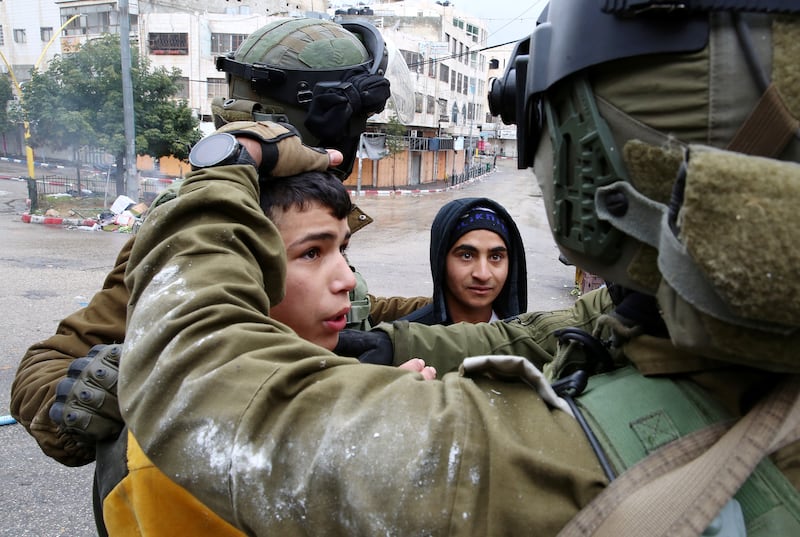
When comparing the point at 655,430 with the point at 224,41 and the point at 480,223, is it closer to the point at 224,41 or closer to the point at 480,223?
the point at 480,223

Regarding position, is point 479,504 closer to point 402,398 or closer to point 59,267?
point 402,398

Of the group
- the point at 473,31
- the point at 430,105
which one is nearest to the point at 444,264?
the point at 430,105

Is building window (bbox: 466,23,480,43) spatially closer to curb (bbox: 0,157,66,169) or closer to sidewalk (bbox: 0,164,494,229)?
sidewalk (bbox: 0,164,494,229)

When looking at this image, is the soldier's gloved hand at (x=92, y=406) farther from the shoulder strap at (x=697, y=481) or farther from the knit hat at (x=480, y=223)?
the knit hat at (x=480, y=223)

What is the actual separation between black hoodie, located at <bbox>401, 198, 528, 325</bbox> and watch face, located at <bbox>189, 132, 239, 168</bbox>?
152cm

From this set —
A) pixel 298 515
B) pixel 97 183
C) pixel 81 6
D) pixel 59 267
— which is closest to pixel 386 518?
pixel 298 515

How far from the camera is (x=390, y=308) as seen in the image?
9.46ft

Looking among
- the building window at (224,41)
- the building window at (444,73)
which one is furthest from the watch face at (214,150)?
the building window at (444,73)

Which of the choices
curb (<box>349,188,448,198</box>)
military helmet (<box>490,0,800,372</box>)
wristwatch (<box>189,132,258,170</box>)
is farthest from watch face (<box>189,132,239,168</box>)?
curb (<box>349,188,448,198</box>)

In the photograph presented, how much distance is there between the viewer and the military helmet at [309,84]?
7.84 ft

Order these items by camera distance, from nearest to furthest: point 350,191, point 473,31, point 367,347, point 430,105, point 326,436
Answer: point 326,436, point 367,347, point 350,191, point 430,105, point 473,31

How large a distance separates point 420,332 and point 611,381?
901 mm

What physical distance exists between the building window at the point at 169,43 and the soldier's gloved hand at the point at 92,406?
1247 inches

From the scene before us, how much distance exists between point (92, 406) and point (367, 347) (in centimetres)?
74
